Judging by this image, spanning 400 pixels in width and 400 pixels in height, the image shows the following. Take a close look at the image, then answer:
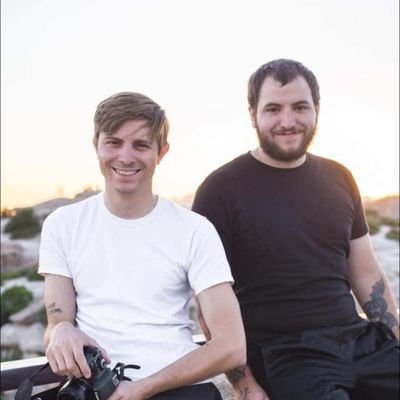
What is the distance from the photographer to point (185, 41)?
6008 millimetres

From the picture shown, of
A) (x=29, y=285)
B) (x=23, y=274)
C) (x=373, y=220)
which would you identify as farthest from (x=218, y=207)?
(x=373, y=220)

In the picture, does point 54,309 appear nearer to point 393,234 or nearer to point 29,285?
point 29,285

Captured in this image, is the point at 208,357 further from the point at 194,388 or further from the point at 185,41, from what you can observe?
the point at 185,41

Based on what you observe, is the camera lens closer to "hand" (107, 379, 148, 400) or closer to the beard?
"hand" (107, 379, 148, 400)

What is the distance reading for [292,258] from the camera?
238cm

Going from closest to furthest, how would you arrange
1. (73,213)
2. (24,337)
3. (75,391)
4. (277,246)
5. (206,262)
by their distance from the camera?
(75,391)
(206,262)
(73,213)
(277,246)
(24,337)

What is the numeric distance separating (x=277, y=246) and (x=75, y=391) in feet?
3.26

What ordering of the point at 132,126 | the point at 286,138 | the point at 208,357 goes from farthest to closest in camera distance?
the point at 286,138 → the point at 132,126 → the point at 208,357

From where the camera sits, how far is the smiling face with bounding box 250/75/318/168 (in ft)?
8.18

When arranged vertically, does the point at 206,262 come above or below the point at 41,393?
above

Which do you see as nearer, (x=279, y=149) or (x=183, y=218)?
(x=183, y=218)

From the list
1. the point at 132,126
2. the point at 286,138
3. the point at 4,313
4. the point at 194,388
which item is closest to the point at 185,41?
the point at 286,138

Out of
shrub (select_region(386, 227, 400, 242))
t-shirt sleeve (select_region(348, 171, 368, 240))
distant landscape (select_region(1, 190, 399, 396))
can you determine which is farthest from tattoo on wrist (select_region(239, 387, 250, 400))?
shrub (select_region(386, 227, 400, 242))

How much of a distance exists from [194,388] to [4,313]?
10724mm
